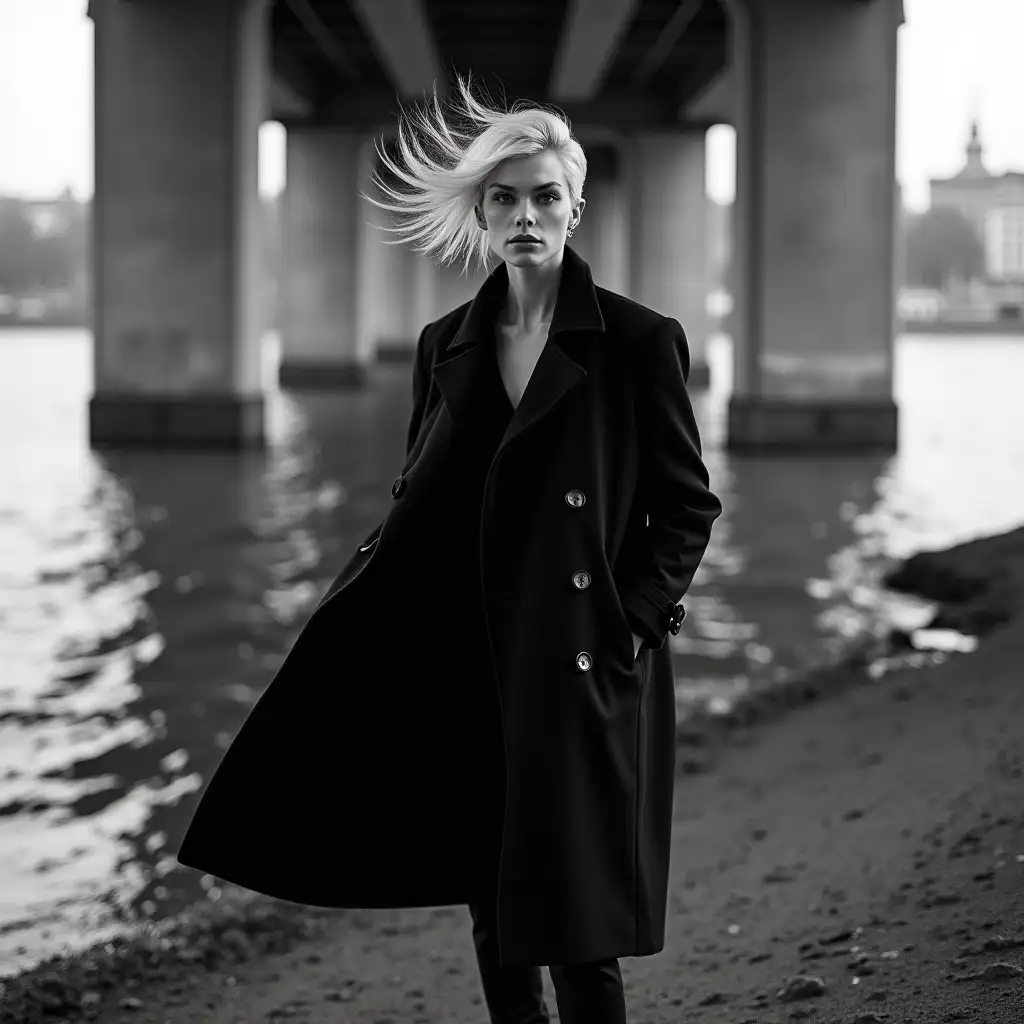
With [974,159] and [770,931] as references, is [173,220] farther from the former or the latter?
[974,159]

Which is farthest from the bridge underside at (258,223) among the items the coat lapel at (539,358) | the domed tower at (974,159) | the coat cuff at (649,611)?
the domed tower at (974,159)

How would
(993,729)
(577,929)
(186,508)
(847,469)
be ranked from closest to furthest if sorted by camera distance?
(577,929) → (993,729) → (186,508) → (847,469)

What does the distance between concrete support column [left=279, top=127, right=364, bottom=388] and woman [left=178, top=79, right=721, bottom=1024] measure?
33.1m

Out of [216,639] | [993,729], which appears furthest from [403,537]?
[216,639]

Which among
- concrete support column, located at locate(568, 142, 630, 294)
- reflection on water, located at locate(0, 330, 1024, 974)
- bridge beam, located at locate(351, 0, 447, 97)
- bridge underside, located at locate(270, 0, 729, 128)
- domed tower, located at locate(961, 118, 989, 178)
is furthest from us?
domed tower, located at locate(961, 118, 989, 178)

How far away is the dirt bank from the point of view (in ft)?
12.0

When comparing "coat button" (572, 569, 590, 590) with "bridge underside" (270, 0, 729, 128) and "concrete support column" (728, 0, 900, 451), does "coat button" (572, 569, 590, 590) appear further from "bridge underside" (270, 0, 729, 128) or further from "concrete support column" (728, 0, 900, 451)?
"bridge underside" (270, 0, 729, 128)

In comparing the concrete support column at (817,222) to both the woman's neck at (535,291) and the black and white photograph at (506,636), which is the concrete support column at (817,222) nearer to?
the black and white photograph at (506,636)

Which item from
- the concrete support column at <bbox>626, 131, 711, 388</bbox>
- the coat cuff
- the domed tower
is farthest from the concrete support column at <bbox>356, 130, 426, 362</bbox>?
the domed tower

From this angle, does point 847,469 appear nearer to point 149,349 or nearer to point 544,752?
point 149,349

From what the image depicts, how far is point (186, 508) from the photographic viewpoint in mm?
14391

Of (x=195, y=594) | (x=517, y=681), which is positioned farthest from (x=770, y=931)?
(x=195, y=594)

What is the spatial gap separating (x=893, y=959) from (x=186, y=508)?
11429mm

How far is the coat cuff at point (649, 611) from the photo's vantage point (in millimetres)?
2955
